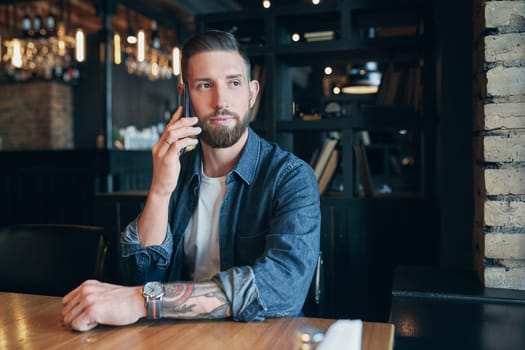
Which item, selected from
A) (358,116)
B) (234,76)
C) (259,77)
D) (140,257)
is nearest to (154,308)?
(140,257)

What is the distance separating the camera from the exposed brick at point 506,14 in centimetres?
157

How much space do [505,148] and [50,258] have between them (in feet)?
4.70

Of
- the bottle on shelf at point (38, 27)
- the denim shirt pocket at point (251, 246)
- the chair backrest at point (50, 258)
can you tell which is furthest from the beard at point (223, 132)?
the bottle on shelf at point (38, 27)

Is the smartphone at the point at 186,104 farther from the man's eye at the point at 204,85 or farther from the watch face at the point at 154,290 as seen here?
the watch face at the point at 154,290

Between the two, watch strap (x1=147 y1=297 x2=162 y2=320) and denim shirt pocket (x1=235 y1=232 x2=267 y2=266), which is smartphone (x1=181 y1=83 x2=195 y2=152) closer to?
denim shirt pocket (x1=235 y1=232 x2=267 y2=266)

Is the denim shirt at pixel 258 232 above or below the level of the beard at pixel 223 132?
below

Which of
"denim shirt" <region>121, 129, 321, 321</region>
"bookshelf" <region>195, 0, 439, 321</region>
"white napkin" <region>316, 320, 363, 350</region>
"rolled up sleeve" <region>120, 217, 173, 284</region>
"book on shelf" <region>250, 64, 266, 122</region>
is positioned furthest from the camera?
"book on shelf" <region>250, 64, 266, 122</region>

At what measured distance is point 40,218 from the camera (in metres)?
5.01

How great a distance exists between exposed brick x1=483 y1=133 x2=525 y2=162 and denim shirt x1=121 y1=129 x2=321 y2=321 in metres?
0.60

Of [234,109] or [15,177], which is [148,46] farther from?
[234,109]

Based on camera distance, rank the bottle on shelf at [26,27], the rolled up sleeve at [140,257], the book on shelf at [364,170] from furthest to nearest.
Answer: the bottle on shelf at [26,27] → the book on shelf at [364,170] → the rolled up sleeve at [140,257]

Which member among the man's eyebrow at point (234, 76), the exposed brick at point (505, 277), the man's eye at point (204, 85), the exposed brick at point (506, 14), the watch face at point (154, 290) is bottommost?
the exposed brick at point (505, 277)

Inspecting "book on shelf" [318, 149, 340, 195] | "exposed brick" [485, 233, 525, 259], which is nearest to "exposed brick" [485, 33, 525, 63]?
"exposed brick" [485, 233, 525, 259]

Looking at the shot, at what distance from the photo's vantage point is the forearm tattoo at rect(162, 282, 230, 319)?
1.06 meters
